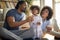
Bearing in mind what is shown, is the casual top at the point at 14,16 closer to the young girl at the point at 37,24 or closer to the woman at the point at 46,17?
the young girl at the point at 37,24

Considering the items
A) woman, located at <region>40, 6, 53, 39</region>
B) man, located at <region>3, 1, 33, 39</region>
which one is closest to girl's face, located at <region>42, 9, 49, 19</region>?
woman, located at <region>40, 6, 53, 39</region>

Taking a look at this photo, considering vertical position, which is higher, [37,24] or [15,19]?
[15,19]

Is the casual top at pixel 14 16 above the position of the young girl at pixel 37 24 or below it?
above

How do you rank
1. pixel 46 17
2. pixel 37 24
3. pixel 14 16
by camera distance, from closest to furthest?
1. pixel 14 16
2. pixel 37 24
3. pixel 46 17

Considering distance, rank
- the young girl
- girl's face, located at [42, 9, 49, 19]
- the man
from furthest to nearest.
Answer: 1. girl's face, located at [42, 9, 49, 19]
2. the young girl
3. the man

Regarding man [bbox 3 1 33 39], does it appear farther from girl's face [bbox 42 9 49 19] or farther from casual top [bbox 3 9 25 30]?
girl's face [bbox 42 9 49 19]

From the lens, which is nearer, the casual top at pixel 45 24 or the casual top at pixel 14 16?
the casual top at pixel 14 16

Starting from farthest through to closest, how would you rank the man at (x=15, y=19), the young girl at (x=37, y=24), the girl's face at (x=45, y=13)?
the girl's face at (x=45, y=13), the young girl at (x=37, y=24), the man at (x=15, y=19)

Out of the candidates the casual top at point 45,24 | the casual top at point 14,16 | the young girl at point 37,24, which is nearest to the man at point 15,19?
the casual top at point 14,16

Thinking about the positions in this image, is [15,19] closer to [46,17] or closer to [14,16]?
[14,16]

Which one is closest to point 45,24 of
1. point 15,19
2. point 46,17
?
point 46,17

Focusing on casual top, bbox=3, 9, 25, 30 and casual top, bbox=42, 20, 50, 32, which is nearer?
casual top, bbox=3, 9, 25, 30

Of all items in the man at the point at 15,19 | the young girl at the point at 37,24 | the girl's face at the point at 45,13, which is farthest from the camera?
the girl's face at the point at 45,13

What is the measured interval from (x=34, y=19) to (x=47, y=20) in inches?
10.1
